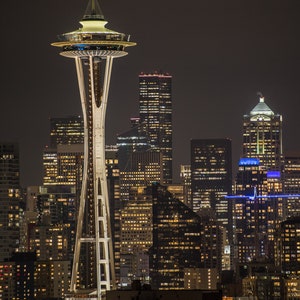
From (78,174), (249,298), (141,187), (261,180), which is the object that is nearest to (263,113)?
(261,180)

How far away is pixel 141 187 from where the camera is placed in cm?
14150

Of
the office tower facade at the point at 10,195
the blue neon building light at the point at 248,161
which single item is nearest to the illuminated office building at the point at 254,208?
the blue neon building light at the point at 248,161

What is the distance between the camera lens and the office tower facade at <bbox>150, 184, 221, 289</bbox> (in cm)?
12088

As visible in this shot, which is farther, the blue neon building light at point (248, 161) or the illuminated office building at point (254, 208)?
the blue neon building light at point (248, 161)

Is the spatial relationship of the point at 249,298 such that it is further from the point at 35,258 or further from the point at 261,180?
the point at 261,180

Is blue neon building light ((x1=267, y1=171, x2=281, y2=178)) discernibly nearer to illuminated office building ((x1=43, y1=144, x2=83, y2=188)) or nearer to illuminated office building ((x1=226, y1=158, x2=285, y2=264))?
illuminated office building ((x1=226, y1=158, x2=285, y2=264))

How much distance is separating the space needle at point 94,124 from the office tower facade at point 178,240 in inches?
1163

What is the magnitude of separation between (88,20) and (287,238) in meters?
32.9

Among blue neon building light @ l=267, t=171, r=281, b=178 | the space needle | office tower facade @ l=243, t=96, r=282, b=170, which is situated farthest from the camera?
office tower facade @ l=243, t=96, r=282, b=170

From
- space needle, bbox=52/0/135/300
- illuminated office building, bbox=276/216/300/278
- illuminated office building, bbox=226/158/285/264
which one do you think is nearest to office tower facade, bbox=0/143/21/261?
illuminated office building, bbox=276/216/300/278

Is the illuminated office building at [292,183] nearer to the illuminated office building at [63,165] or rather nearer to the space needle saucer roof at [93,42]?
the illuminated office building at [63,165]

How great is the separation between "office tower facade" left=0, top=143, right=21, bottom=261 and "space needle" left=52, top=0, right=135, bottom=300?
1171 inches

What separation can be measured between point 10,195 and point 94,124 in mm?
39722

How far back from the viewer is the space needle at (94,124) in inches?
3300
